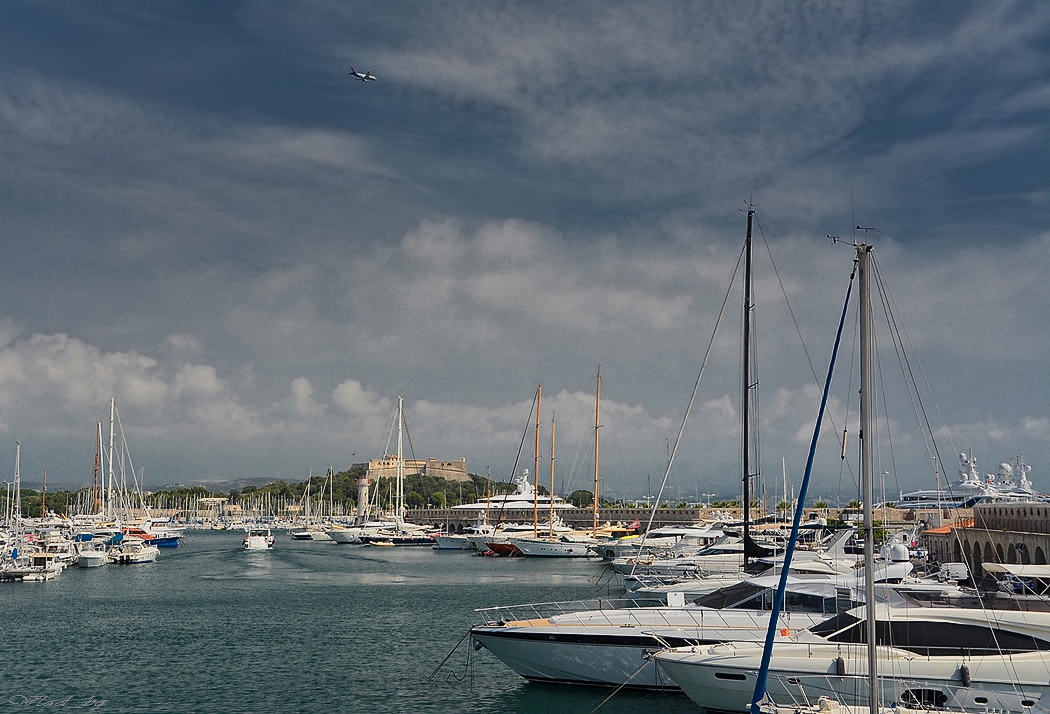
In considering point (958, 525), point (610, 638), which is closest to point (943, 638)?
point (610, 638)

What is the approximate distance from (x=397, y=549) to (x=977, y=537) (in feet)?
225

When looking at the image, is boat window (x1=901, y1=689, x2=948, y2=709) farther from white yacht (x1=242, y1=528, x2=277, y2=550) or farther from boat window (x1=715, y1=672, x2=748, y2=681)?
white yacht (x1=242, y1=528, x2=277, y2=550)

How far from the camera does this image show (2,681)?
29.3 m

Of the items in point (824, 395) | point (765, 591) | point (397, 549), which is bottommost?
point (397, 549)

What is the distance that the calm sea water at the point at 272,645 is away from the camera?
1003 inches

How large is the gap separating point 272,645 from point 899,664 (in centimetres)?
2457

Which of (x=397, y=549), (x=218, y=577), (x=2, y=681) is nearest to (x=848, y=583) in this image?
(x=2, y=681)

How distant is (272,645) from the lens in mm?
35688

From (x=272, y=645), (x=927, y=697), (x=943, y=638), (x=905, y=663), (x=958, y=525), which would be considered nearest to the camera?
(x=927, y=697)

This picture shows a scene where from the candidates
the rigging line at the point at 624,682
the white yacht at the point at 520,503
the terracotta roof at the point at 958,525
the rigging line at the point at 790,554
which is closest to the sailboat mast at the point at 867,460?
the rigging line at the point at 790,554

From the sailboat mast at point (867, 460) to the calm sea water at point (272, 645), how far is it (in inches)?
332

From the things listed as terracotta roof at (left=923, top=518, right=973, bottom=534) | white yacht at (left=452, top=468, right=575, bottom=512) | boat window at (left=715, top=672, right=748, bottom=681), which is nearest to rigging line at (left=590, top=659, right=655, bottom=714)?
boat window at (left=715, top=672, right=748, bottom=681)

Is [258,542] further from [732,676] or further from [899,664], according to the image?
[899,664]

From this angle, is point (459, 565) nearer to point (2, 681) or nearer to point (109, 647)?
point (109, 647)
